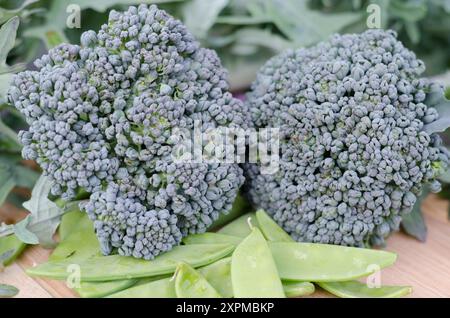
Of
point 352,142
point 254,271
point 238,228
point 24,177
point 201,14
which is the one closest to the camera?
point 254,271

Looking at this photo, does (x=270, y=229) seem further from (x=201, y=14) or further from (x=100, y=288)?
(x=201, y=14)

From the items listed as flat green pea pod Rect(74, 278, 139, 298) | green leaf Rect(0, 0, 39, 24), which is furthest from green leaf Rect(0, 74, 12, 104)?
flat green pea pod Rect(74, 278, 139, 298)

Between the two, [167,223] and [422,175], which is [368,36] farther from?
[167,223]

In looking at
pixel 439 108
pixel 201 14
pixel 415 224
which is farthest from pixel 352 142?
pixel 201 14

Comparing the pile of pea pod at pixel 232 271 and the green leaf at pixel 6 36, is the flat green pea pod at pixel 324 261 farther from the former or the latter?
the green leaf at pixel 6 36

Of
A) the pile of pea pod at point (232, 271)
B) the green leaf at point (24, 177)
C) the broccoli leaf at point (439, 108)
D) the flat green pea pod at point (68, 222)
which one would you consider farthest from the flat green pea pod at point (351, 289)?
the green leaf at point (24, 177)

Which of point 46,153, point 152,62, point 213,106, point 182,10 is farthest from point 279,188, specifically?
point 182,10
